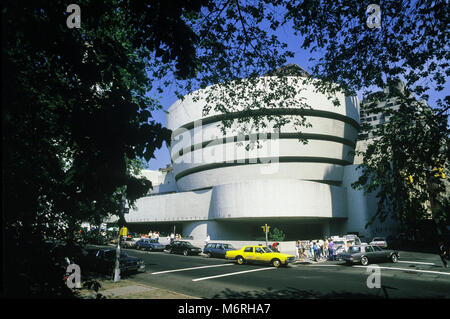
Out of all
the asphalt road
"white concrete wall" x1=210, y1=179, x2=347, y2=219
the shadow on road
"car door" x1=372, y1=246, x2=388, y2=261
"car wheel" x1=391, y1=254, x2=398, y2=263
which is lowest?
"car wheel" x1=391, y1=254, x2=398, y2=263

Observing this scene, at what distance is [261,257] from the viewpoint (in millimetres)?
18578

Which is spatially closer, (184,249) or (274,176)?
(184,249)

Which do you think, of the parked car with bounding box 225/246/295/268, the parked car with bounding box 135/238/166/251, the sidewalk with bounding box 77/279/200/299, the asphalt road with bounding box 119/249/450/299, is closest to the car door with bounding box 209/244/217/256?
the parked car with bounding box 225/246/295/268

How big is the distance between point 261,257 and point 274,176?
2412 cm

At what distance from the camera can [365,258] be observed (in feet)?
59.5

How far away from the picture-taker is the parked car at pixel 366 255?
18.0m

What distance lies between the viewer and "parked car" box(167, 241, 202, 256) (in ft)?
88.7

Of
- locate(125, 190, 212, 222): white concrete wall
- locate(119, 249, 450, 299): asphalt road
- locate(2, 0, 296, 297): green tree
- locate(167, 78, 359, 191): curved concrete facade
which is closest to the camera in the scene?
locate(2, 0, 296, 297): green tree

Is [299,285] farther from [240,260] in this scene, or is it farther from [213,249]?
[213,249]

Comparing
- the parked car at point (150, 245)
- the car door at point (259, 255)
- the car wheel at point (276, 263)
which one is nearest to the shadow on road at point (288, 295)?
the car wheel at point (276, 263)

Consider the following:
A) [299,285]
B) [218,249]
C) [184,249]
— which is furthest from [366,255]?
[184,249]

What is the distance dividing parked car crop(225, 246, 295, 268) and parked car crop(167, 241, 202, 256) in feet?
24.9

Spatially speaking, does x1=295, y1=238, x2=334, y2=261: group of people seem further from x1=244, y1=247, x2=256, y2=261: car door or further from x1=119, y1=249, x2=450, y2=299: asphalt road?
x1=119, y1=249, x2=450, y2=299: asphalt road

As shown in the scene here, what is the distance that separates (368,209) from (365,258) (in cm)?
2747
